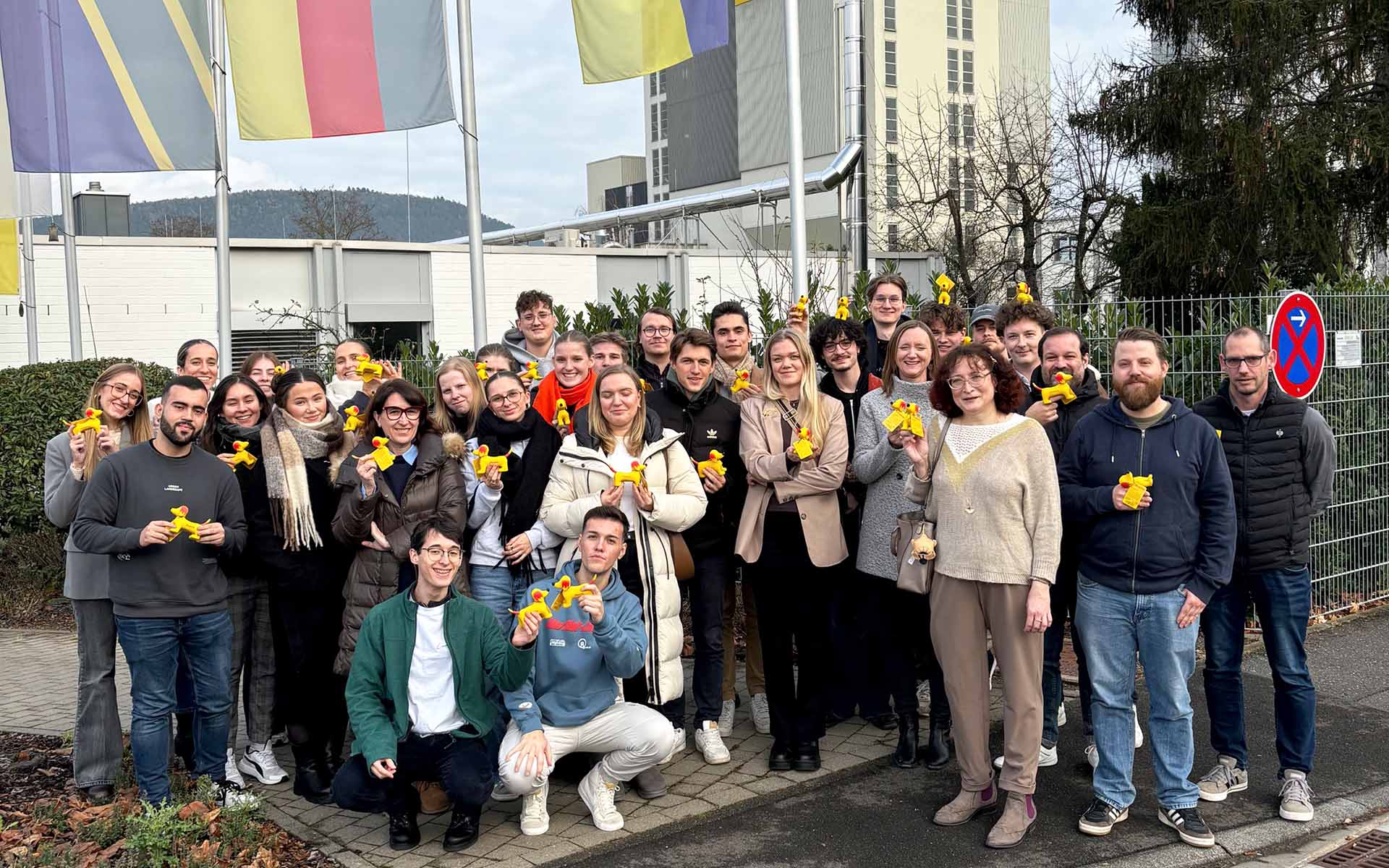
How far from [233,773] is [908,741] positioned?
132 inches

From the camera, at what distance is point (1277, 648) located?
5.14m

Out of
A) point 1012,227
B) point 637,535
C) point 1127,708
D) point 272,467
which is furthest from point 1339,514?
point 1012,227

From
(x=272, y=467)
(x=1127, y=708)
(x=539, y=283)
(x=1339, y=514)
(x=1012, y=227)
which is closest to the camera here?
(x=1127, y=708)

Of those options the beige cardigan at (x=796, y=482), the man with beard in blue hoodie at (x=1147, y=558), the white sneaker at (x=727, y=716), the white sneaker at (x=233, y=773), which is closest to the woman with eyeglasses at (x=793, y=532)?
the beige cardigan at (x=796, y=482)

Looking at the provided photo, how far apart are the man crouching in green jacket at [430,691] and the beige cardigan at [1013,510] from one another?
6.22 feet

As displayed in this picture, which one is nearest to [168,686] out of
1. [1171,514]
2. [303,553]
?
[303,553]

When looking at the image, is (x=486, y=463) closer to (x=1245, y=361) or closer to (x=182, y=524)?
(x=182, y=524)

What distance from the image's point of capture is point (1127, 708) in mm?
4887

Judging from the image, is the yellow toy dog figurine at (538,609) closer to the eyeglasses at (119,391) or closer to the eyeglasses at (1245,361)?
the eyeglasses at (119,391)

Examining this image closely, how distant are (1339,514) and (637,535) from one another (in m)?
6.00

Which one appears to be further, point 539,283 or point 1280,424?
point 539,283

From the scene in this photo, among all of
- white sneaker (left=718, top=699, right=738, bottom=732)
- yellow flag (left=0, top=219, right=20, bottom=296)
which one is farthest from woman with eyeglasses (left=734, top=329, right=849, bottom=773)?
yellow flag (left=0, top=219, right=20, bottom=296)

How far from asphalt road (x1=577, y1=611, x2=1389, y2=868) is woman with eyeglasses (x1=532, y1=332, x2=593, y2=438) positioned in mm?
2158

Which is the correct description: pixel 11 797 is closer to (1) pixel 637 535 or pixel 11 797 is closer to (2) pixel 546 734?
(2) pixel 546 734
